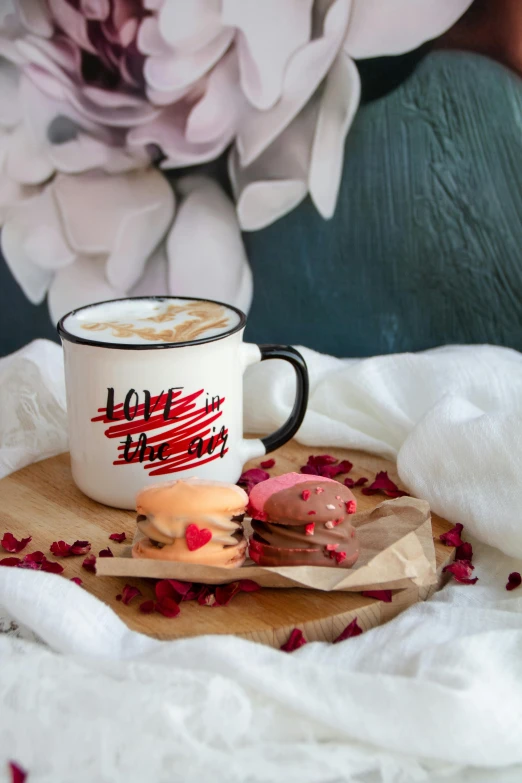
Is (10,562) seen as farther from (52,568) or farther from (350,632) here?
(350,632)

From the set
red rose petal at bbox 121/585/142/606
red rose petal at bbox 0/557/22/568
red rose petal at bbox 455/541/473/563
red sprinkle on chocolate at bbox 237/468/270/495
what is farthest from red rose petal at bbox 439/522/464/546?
red rose petal at bbox 0/557/22/568

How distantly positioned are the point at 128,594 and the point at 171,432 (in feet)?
0.67

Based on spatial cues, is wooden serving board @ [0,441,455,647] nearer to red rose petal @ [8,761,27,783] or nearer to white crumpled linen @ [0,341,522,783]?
white crumpled linen @ [0,341,522,783]

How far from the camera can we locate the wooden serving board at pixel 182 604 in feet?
3.05

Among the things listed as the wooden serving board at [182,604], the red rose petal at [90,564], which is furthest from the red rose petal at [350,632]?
the red rose petal at [90,564]

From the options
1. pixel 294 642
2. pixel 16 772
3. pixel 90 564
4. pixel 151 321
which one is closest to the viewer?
pixel 16 772

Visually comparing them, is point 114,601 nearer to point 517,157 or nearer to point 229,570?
point 229,570

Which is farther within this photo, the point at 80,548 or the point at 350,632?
the point at 80,548

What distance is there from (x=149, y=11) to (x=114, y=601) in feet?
3.27

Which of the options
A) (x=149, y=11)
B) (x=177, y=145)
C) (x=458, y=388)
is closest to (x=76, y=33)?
(x=149, y=11)

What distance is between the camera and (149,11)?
1559 mm

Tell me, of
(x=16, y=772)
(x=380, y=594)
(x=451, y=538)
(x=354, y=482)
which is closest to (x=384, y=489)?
(x=354, y=482)

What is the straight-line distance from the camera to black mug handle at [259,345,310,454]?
1.21 metres

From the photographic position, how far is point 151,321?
3.91 ft
